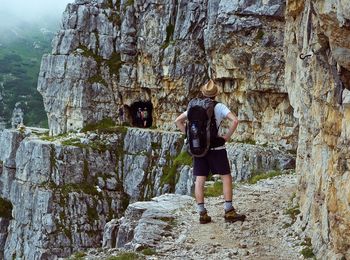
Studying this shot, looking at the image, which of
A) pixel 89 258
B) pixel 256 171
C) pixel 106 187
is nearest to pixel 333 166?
pixel 89 258

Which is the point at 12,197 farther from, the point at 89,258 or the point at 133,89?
the point at 89,258

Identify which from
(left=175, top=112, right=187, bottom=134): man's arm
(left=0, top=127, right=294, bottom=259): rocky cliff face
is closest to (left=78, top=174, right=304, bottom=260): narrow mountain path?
(left=175, top=112, right=187, bottom=134): man's arm

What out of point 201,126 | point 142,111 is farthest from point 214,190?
point 142,111

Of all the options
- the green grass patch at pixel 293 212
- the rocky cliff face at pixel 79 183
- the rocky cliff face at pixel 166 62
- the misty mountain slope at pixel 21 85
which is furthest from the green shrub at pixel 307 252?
the misty mountain slope at pixel 21 85

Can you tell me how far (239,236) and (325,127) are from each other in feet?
10.1

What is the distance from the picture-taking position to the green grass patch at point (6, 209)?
5284 cm

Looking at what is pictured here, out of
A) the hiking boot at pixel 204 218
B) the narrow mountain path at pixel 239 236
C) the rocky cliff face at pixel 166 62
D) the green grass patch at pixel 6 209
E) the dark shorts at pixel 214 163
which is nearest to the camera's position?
the narrow mountain path at pixel 239 236

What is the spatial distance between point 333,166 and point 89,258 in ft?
16.8

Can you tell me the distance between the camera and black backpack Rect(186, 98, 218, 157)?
11.0 metres

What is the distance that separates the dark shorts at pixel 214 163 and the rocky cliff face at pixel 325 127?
1783 mm

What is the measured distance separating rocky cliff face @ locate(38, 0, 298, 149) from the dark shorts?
24.0 m

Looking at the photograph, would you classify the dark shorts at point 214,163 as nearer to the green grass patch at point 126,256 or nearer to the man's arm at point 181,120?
the man's arm at point 181,120

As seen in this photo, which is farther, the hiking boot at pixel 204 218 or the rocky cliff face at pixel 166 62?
the rocky cliff face at pixel 166 62

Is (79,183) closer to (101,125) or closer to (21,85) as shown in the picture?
(101,125)
